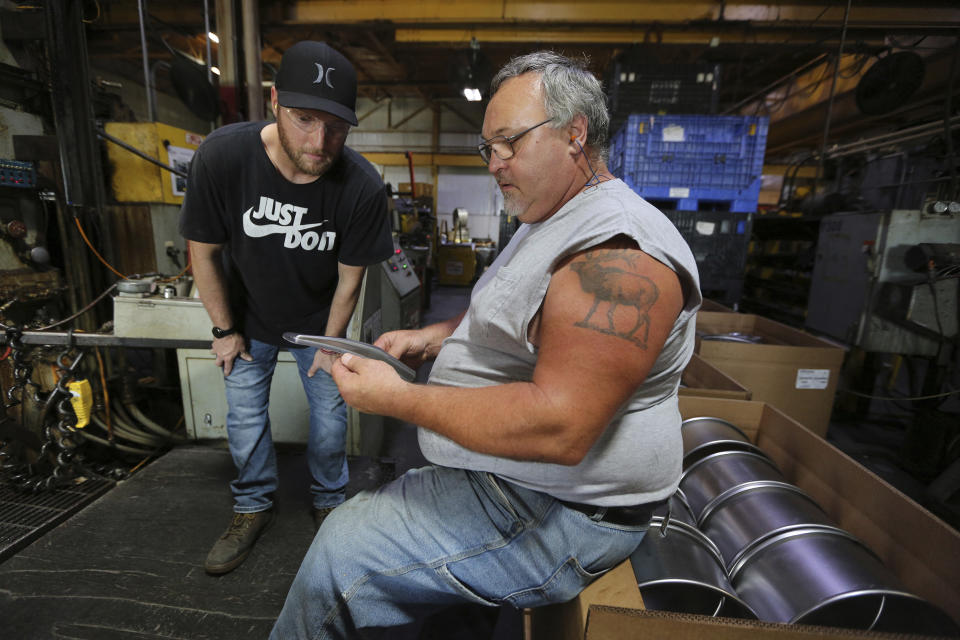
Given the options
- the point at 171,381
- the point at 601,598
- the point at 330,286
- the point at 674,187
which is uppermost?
the point at 674,187

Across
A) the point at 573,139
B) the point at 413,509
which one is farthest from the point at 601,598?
the point at 573,139

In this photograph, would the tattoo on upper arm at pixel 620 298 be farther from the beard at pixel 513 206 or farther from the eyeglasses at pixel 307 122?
the eyeglasses at pixel 307 122

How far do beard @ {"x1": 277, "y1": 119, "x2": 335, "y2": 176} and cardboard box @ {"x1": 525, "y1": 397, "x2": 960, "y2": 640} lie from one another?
4.25ft

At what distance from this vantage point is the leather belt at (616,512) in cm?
80

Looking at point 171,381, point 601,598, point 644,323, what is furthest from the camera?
point 171,381

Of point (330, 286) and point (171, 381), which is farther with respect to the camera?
point (171, 381)

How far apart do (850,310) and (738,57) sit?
12.1ft

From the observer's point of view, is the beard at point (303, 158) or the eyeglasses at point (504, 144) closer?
the eyeglasses at point (504, 144)

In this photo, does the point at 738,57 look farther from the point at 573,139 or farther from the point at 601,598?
the point at 601,598

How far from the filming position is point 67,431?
1.89 meters

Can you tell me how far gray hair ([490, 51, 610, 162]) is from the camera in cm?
81

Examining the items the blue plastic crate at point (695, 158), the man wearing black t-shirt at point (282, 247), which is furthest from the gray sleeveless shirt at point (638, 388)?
the blue plastic crate at point (695, 158)

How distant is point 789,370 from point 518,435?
1852 mm

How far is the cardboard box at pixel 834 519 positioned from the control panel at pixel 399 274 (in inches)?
63.1
